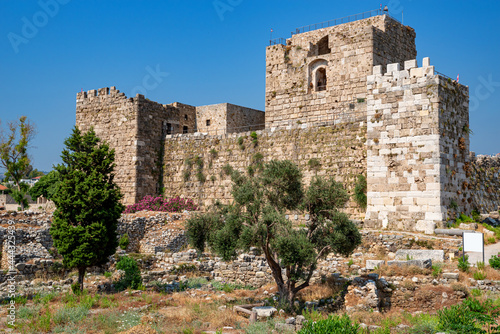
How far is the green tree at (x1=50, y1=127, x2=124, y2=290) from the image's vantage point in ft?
52.5

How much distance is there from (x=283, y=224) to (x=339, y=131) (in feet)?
29.0

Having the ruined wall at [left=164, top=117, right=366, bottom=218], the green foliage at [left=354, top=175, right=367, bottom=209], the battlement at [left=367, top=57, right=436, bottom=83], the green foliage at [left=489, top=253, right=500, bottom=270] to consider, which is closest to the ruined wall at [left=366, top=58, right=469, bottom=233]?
the battlement at [left=367, top=57, right=436, bottom=83]

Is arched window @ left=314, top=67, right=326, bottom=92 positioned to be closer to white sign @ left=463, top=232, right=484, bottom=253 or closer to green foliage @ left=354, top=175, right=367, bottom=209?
green foliage @ left=354, top=175, right=367, bottom=209

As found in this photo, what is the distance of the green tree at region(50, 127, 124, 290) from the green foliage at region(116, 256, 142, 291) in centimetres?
101

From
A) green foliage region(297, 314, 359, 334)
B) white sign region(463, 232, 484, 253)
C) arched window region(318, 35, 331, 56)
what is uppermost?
arched window region(318, 35, 331, 56)

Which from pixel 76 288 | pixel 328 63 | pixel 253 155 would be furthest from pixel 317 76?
pixel 76 288

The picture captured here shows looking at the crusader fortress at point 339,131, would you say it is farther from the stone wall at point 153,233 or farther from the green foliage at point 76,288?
the green foliage at point 76,288

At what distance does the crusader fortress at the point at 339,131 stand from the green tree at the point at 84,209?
27.7 ft

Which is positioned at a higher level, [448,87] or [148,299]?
[448,87]

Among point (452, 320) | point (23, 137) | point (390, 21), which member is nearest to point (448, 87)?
point (390, 21)

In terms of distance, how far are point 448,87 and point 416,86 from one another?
126 centimetres

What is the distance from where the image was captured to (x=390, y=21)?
2456 cm

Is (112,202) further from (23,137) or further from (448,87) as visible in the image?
(23,137)

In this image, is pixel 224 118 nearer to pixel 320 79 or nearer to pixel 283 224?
pixel 320 79
